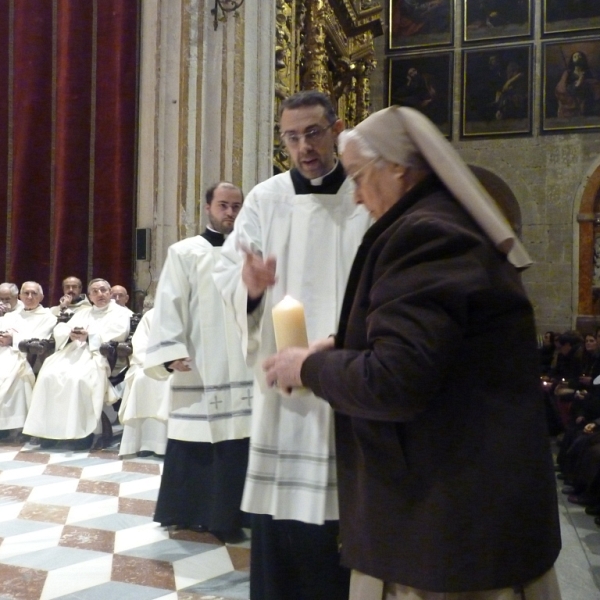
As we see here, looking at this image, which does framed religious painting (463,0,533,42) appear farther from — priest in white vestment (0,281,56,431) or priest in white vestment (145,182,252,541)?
priest in white vestment (145,182,252,541)

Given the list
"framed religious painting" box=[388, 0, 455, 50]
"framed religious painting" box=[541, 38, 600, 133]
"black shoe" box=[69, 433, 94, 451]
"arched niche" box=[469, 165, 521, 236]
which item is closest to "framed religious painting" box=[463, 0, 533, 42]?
"framed religious painting" box=[388, 0, 455, 50]

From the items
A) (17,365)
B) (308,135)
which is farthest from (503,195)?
(308,135)

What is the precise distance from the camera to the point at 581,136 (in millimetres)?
13430

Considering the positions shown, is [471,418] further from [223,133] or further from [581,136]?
[581,136]

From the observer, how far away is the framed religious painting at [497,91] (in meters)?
13.7

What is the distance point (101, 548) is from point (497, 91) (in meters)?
12.5

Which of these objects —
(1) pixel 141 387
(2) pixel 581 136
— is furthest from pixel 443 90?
(1) pixel 141 387

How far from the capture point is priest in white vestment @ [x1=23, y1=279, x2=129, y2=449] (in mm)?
5914

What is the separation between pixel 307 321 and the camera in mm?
2324

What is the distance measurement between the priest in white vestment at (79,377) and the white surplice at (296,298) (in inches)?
154

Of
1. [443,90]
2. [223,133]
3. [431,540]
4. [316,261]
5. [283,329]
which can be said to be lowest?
[431,540]

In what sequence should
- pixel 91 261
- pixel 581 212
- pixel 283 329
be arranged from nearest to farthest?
pixel 283 329
pixel 91 261
pixel 581 212

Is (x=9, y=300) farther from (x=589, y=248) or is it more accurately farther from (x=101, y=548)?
(x=589, y=248)

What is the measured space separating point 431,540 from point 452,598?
0.12m
